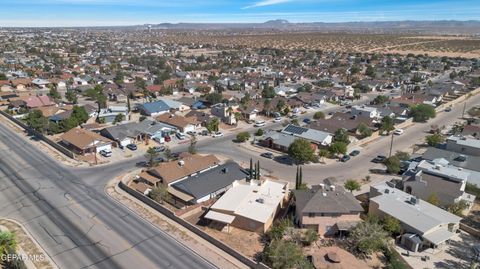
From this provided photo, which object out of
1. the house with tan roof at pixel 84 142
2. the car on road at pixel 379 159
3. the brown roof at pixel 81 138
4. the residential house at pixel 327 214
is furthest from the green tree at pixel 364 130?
the brown roof at pixel 81 138

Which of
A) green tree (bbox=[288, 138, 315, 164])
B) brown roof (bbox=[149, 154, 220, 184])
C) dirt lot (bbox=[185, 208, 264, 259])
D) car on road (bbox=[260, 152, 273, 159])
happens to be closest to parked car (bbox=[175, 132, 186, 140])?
brown roof (bbox=[149, 154, 220, 184])

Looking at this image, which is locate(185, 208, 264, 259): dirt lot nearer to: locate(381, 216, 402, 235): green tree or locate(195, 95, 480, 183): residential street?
locate(381, 216, 402, 235): green tree

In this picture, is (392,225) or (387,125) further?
(387,125)

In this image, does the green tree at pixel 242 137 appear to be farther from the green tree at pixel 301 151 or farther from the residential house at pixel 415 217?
the residential house at pixel 415 217

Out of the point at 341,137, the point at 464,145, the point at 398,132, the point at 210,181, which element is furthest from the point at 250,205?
the point at 398,132

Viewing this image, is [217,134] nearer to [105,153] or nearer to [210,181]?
[105,153]

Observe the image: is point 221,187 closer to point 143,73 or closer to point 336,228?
point 336,228
